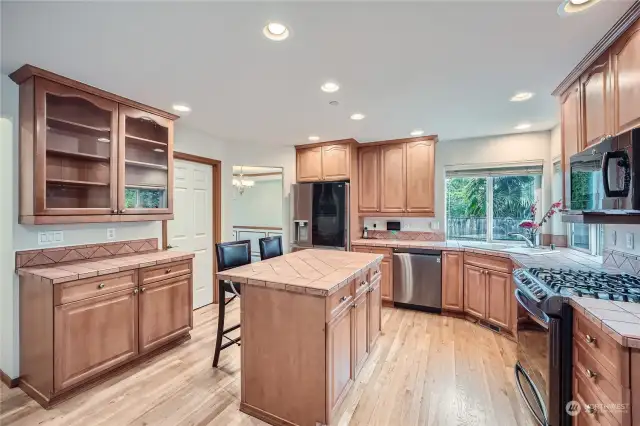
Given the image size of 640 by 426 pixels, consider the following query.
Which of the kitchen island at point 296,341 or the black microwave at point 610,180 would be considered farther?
the kitchen island at point 296,341

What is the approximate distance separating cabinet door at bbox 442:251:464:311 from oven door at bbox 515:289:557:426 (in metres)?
1.40

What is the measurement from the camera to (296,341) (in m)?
1.74

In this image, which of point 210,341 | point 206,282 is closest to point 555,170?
point 210,341

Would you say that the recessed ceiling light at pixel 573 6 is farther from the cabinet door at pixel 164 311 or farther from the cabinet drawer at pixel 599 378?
the cabinet door at pixel 164 311

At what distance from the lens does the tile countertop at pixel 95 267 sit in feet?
6.56

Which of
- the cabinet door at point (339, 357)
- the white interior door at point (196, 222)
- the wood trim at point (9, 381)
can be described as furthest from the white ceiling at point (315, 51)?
the wood trim at point (9, 381)

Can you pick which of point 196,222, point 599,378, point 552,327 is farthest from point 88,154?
point 599,378

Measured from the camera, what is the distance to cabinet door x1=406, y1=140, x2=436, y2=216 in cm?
394

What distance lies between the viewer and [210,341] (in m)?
2.95

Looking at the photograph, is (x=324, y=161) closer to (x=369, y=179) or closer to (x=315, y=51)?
(x=369, y=179)

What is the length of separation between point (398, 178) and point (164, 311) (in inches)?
130

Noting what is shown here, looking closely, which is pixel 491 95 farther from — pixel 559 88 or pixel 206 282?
pixel 206 282

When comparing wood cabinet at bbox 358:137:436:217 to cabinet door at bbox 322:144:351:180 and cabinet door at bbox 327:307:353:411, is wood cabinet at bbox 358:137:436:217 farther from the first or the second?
cabinet door at bbox 327:307:353:411

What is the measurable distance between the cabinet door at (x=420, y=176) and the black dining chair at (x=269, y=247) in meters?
2.03
